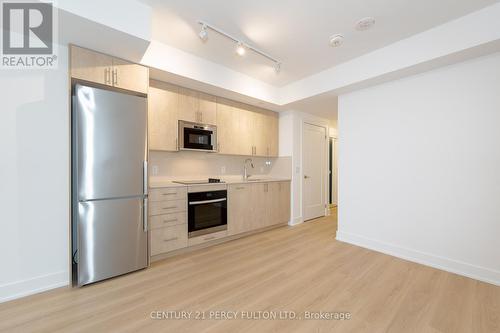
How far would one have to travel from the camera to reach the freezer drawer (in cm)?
208

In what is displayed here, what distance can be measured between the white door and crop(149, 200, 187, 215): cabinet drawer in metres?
2.76

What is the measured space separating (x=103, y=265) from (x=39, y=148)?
4.36 feet

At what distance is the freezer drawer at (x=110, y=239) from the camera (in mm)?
2078

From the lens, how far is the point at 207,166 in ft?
12.5

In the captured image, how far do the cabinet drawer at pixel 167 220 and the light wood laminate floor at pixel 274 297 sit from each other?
473 millimetres

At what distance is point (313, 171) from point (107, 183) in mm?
4044

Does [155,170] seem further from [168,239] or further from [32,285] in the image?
[32,285]

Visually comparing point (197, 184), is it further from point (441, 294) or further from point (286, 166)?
point (441, 294)

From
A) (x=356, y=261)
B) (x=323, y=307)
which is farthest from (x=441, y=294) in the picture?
(x=323, y=307)

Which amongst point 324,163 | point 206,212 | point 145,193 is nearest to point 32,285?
point 145,193

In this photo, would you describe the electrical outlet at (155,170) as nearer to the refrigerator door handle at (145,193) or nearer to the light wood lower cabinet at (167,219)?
the light wood lower cabinet at (167,219)

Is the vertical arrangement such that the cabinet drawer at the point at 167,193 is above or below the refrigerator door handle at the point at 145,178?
below

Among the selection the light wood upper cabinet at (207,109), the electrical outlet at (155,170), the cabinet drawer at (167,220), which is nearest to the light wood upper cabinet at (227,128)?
the light wood upper cabinet at (207,109)

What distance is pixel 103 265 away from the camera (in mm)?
2162
